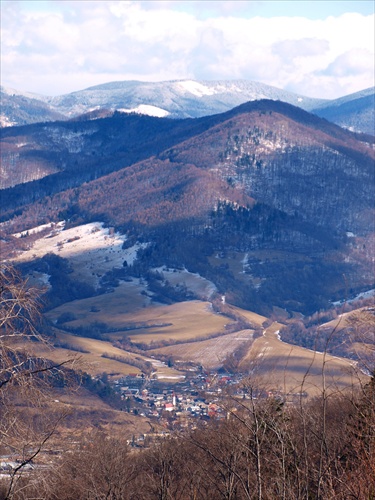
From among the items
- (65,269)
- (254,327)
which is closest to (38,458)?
(254,327)

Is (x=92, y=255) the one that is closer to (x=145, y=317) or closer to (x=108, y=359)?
(x=145, y=317)

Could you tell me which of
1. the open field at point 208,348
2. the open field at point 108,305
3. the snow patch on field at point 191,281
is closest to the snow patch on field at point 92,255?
the open field at point 108,305

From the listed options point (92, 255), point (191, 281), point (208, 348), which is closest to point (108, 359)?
point (208, 348)

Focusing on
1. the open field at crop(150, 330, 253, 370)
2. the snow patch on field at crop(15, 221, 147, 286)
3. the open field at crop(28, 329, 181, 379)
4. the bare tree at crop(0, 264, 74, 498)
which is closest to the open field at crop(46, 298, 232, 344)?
the open field at crop(150, 330, 253, 370)

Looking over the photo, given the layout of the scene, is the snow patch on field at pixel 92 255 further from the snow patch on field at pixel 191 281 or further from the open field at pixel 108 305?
the snow patch on field at pixel 191 281

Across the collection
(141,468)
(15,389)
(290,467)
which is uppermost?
(15,389)

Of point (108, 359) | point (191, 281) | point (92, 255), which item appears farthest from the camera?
point (92, 255)

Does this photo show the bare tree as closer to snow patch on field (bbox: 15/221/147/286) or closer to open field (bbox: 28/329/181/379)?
open field (bbox: 28/329/181/379)

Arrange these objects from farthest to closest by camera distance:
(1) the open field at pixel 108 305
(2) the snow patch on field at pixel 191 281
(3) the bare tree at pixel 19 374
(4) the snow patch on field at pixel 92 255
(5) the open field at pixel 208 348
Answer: (4) the snow patch on field at pixel 92 255, (2) the snow patch on field at pixel 191 281, (1) the open field at pixel 108 305, (5) the open field at pixel 208 348, (3) the bare tree at pixel 19 374

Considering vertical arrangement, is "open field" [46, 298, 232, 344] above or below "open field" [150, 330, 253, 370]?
below

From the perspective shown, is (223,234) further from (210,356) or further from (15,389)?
(15,389)

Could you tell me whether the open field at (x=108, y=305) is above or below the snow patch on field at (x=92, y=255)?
below
